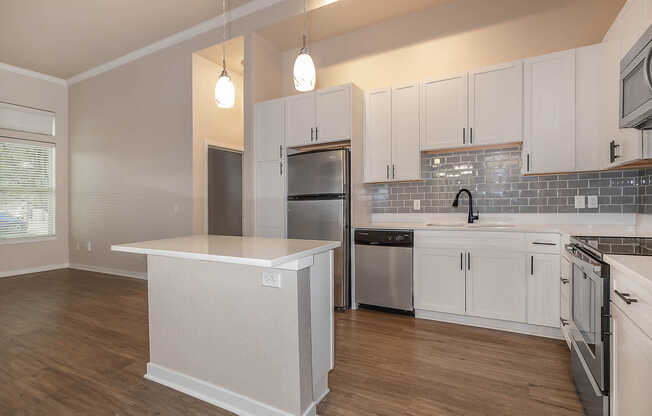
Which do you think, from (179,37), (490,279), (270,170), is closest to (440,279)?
(490,279)

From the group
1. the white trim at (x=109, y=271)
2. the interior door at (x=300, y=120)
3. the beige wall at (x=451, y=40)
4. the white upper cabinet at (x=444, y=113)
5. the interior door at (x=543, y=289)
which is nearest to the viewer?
the interior door at (x=543, y=289)

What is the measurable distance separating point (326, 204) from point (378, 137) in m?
0.93

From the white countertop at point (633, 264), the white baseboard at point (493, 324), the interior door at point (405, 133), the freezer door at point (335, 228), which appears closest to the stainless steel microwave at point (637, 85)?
the white countertop at point (633, 264)

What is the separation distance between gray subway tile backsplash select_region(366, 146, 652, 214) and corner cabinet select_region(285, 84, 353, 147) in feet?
2.63

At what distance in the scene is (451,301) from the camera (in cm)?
302

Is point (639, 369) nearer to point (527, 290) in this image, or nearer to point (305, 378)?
point (305, 378)

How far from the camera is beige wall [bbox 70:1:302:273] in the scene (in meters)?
4.62

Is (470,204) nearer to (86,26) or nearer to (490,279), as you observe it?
(490,279)

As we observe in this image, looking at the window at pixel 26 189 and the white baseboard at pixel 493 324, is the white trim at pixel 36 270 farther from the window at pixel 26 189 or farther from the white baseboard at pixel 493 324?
the white baseboard at pixel 493 324

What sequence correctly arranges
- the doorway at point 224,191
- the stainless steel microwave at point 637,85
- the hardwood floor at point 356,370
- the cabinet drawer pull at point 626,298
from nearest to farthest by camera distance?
the cabinet drawer pull at point 626,298 < the stainless steel microwave at point 637,85 < the hardwood floor at point 356,370 < the doorway at point 224,191

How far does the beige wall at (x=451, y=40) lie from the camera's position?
10.0 feet

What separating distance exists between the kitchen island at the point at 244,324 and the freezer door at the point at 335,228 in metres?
1.46

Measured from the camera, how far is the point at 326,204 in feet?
11.6

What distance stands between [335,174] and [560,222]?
2143 mm
